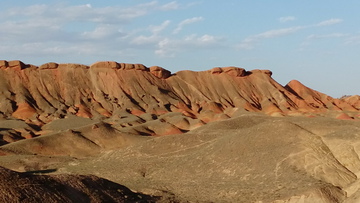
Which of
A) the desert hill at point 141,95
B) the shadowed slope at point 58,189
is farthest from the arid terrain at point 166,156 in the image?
the desert hill at point 141,95

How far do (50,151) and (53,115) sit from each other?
118 ft

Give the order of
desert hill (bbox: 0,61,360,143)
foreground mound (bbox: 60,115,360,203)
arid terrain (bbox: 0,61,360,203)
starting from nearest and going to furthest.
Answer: arid terrain (bbox: 0,61,360,203), foreground mound (bbox: 60,115,360,203), desert hill (bbox: 0,61,360,143)

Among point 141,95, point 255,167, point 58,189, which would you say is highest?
point 58,189

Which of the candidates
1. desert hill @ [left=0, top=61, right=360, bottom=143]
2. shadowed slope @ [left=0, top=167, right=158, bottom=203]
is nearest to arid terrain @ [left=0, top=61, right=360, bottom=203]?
shadowed slope @ [left=0, top=167, right=158, bottom=203]

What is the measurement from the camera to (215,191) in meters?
28.7

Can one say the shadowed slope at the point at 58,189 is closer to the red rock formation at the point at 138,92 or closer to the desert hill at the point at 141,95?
the desert hill at the point at 141,95

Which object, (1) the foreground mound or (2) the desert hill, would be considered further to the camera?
(2) the desert hill

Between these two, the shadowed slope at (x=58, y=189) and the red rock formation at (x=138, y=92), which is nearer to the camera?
the shadowed slope at (x=58, y=189)

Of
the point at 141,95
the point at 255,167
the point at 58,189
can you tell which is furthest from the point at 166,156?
the point at 141,95

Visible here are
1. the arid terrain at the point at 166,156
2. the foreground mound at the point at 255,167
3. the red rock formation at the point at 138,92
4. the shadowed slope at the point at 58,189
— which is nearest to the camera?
the shadowed slope at the point at 58,189

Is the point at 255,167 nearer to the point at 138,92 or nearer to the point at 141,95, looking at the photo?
the point at 141,95

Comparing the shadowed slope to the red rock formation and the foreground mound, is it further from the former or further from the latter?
the red rock formation

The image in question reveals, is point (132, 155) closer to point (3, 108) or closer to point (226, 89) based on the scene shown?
point (3, 108)

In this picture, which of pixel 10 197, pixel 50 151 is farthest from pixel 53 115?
pixel 10 197
